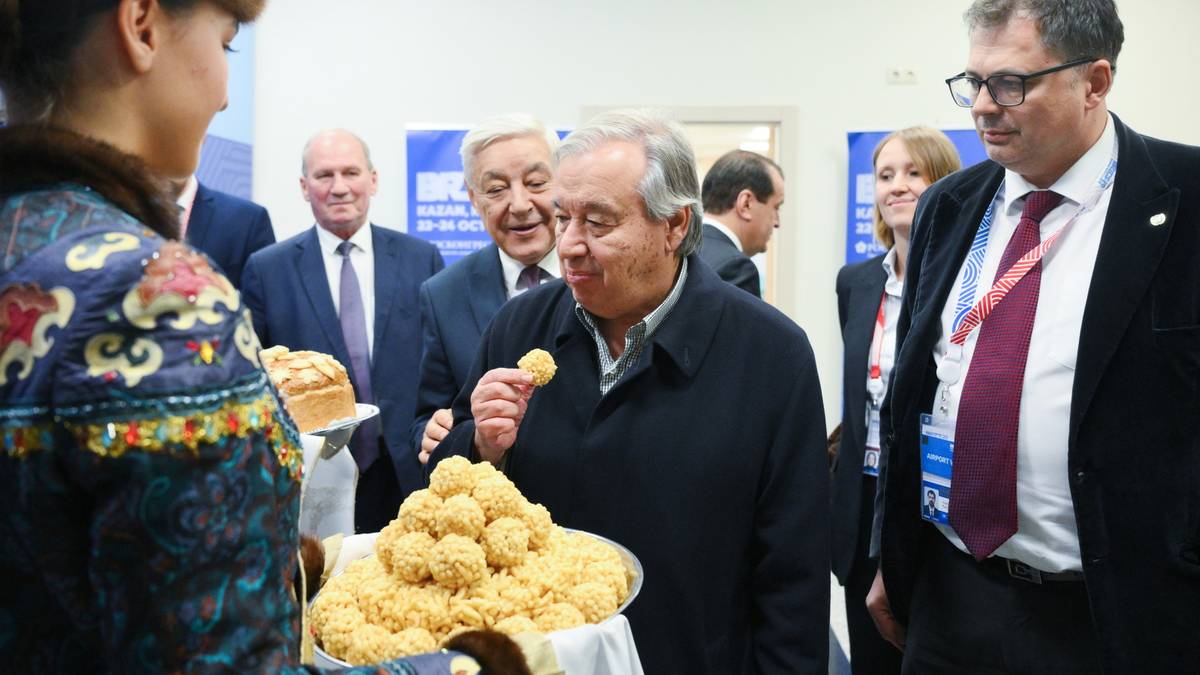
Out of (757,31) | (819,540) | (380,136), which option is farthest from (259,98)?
(819,540)

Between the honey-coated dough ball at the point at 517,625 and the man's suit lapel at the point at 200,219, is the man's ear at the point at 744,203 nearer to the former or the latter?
the man's suit lapel at the point at 200,219

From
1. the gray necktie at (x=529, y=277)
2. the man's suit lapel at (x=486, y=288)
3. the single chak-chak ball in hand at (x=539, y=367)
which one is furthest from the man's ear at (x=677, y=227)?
the gray necktie at (x=529, y=277)

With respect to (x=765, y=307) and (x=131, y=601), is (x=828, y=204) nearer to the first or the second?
(x=765, y=307)

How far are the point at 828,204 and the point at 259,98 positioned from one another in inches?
163

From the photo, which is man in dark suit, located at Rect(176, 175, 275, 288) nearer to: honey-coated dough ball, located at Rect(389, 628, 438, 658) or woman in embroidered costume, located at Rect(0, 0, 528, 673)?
honey-coated dough ball, located at Rect(389, 628, 438, 658)

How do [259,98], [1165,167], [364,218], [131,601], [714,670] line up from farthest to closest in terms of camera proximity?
[259,98] < [364,218] < [1165,167] < [714,670] < [131,601]

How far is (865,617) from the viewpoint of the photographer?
306 centimetres

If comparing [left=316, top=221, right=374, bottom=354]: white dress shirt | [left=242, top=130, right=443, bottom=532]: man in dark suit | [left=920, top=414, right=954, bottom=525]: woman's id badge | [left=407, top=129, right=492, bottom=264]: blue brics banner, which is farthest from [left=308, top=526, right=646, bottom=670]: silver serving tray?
[left=407, top=129, right=492, bottom=264]: blue brics banner

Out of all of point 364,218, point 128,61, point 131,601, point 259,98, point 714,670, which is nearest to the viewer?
point 131,601

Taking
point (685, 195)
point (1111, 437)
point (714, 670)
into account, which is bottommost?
point (714, 670)

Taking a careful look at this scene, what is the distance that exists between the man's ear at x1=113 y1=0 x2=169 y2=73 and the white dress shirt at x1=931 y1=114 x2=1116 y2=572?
169 centimetres

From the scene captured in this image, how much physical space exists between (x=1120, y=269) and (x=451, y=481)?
4.45 feet

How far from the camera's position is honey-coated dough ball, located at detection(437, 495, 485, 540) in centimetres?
133

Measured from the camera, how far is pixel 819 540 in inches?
69.1
